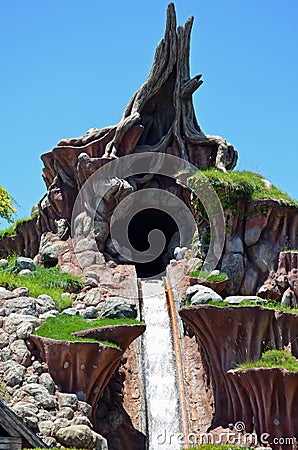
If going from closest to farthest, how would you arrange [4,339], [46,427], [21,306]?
1. [46,427]
2. [4,339]
3. [21,306]

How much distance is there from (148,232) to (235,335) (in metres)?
11.2

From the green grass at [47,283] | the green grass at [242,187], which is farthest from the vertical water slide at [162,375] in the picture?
the green grass at [242,187]

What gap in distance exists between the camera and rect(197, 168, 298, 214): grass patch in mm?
20984

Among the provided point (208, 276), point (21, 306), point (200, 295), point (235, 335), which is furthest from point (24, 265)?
point (235, 335)

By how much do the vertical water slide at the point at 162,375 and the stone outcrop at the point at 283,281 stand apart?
118 inches

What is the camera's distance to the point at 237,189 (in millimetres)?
21141

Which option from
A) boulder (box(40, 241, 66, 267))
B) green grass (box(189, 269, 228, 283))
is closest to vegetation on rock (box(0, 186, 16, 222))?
boulder (box(40, 241, 66, 267))

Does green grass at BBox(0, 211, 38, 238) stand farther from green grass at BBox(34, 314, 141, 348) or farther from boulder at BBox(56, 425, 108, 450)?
boulder at BBox(56, 425, 108, 450)

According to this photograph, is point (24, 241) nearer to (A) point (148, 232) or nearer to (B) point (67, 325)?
(A) point (148, 232)

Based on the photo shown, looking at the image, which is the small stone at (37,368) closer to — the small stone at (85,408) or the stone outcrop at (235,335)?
the small stone at (85,408)

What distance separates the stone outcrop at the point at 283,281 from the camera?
19.7m

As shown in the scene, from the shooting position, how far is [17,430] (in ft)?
31.9

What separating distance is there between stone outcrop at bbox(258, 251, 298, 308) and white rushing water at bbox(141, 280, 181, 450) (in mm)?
3072

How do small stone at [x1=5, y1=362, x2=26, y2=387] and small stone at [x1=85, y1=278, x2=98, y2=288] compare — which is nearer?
small stone at [x1=5, y1=362, x2=26, y2=387]
